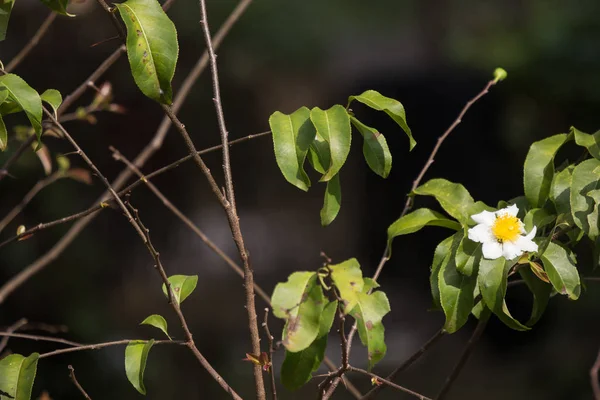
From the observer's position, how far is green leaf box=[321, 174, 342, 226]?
0.79 m

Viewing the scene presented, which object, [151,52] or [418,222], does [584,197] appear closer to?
[418,222]

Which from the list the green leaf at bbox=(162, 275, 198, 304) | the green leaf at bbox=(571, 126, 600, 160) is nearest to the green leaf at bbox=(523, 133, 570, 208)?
the green leaf at bbox=(571, 126, 600, 160)

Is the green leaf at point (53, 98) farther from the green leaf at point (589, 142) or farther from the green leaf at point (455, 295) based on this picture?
the green leaf at point (589, 142)

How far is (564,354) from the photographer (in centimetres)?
334

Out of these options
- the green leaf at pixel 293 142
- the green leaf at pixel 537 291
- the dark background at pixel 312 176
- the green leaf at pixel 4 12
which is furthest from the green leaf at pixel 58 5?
the dark background at pixel 312 176

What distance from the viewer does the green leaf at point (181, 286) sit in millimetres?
832

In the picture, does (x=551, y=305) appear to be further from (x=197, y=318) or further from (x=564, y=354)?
(x=197, y=318)

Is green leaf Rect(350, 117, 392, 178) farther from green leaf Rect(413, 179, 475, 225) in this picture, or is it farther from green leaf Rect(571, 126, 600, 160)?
green leaf Rect(571, 126, 600, 160)

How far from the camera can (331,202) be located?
2.64ft

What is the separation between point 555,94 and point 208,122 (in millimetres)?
1490

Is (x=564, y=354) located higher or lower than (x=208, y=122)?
Answer: lower

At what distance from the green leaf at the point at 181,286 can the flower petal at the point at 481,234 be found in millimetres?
302

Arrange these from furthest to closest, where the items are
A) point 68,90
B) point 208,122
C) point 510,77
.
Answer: point 208,122
point 510,77
point 68,90

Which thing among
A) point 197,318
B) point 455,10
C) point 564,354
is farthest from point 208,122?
point 564,354
